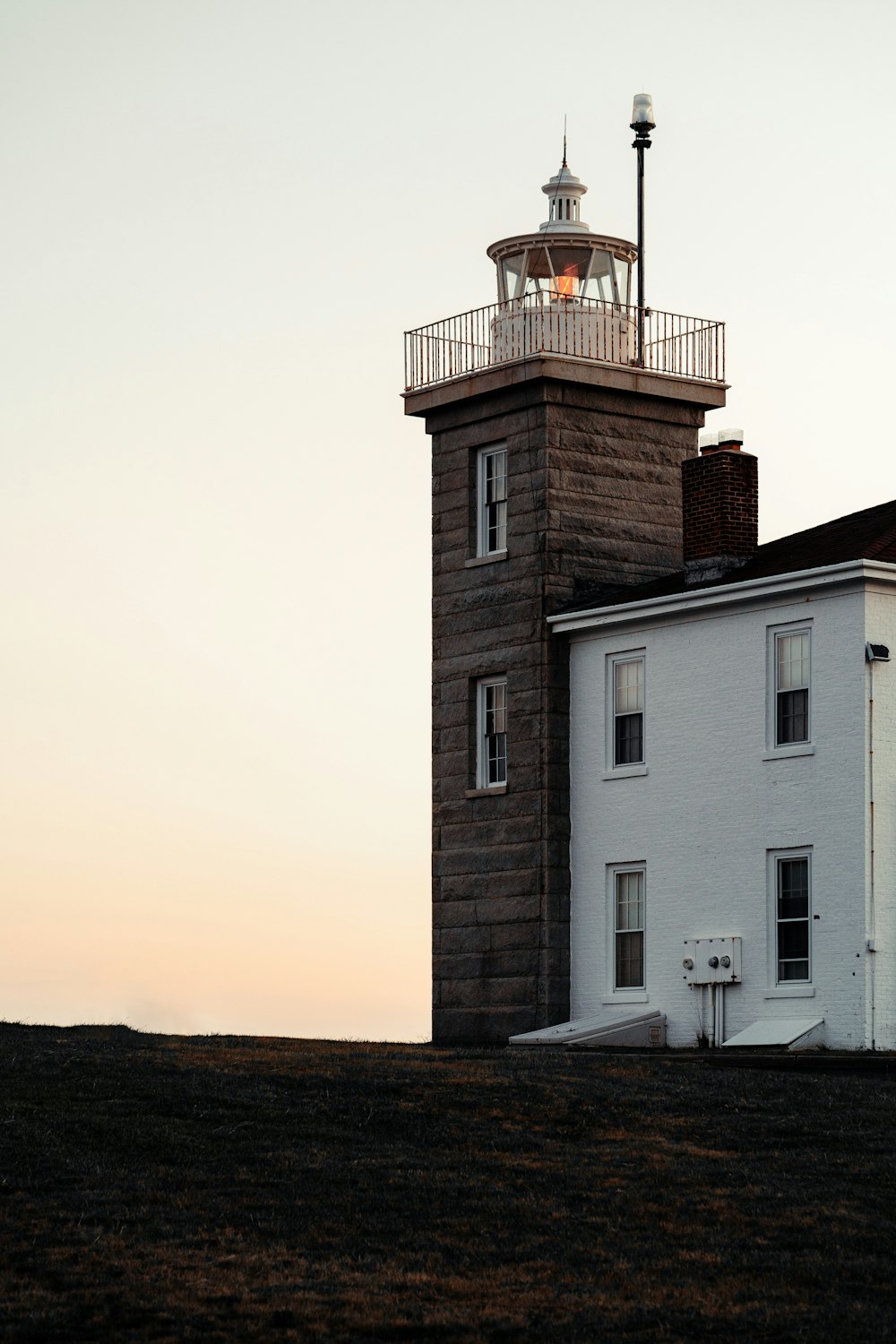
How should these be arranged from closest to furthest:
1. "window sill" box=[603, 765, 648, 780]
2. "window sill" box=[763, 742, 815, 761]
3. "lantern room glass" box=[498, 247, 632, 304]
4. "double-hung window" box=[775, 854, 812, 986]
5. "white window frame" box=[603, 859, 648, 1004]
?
"double-hung window" box=[775, 854, 812, 986]
"window sill" box=[763, 742, 815, 761]
"white window frame" box=[603, 859, 648, 1004]
"window sill" box=[603, 765, 648, 780]
"lantern room glass" box=[498, 247, 632, 304]

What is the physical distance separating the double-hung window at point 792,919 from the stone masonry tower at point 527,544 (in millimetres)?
3949

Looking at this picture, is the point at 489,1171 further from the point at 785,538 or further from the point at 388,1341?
the point at 785,538

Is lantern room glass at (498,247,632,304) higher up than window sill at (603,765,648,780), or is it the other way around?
lantern room glass at (498,247,632,304)

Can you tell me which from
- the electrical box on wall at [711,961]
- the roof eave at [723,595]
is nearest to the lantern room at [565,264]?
the roof eave at [723,595]

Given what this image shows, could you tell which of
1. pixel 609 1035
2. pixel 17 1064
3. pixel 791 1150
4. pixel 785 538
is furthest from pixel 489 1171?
pixel 785 538

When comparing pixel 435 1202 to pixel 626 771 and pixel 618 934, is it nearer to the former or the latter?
pixel 618 934

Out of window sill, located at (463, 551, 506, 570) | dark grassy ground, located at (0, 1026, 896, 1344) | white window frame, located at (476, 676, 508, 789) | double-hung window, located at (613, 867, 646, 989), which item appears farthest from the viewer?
white window frame, located at (476, 676, 508, 789)

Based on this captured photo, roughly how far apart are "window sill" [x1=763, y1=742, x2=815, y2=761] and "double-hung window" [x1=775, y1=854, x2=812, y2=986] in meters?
1.21

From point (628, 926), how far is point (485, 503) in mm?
6678

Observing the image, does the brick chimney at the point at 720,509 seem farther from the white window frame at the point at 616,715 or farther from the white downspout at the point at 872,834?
the white downspout at the point at 872,834

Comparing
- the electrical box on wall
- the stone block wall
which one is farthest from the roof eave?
the electrical box on wall

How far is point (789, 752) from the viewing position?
24.7 meters

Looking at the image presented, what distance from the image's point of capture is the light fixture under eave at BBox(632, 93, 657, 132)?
31297 millimetres

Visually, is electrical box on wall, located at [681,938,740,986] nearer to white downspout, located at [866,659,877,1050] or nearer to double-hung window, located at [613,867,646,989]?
double-hung window, located at [613,867,646,989]
